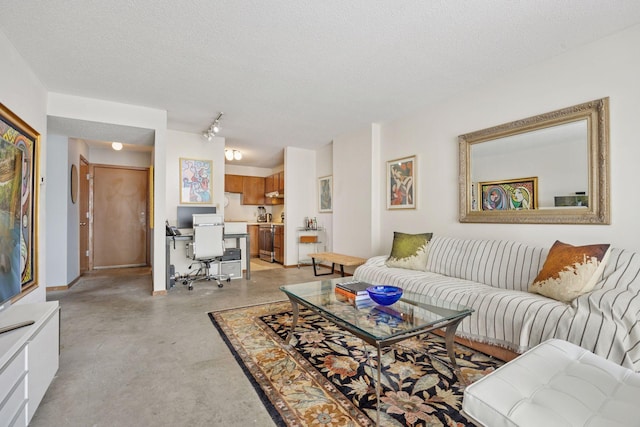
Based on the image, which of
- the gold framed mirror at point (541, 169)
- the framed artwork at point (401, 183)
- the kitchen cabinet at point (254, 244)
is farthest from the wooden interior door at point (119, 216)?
the gold framed mirror at point (541, 169)

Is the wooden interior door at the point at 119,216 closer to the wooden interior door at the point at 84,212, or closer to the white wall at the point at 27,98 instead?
the wooden interior door at the point at 84,212

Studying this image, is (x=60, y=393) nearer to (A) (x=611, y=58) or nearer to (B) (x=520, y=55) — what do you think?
(B) (x=520, y=55)

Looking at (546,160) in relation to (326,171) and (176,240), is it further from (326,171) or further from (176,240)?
(176,240)

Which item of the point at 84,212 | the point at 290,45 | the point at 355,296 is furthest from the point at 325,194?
the point at 84,212

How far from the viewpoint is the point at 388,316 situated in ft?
6.05

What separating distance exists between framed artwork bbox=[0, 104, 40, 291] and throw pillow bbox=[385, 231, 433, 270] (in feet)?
10.5

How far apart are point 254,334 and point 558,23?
3.47 metres

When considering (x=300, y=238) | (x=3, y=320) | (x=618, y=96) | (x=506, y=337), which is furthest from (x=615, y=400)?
(x=300, y=238)

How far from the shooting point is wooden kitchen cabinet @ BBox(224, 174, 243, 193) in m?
7.23

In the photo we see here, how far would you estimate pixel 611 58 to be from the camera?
236 cm

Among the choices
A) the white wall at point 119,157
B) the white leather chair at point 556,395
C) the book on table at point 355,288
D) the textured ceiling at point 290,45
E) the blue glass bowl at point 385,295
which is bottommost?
the white leather chair at point 556,395

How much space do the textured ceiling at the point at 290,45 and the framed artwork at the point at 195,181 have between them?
1.37 metres

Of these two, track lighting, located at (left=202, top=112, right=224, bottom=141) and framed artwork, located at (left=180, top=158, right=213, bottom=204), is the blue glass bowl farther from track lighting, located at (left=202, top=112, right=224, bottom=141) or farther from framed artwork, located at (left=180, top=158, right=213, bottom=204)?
framed artwork, located at (left=180, top=158, right=213, bottom=204)

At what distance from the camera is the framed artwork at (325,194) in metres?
5.84
